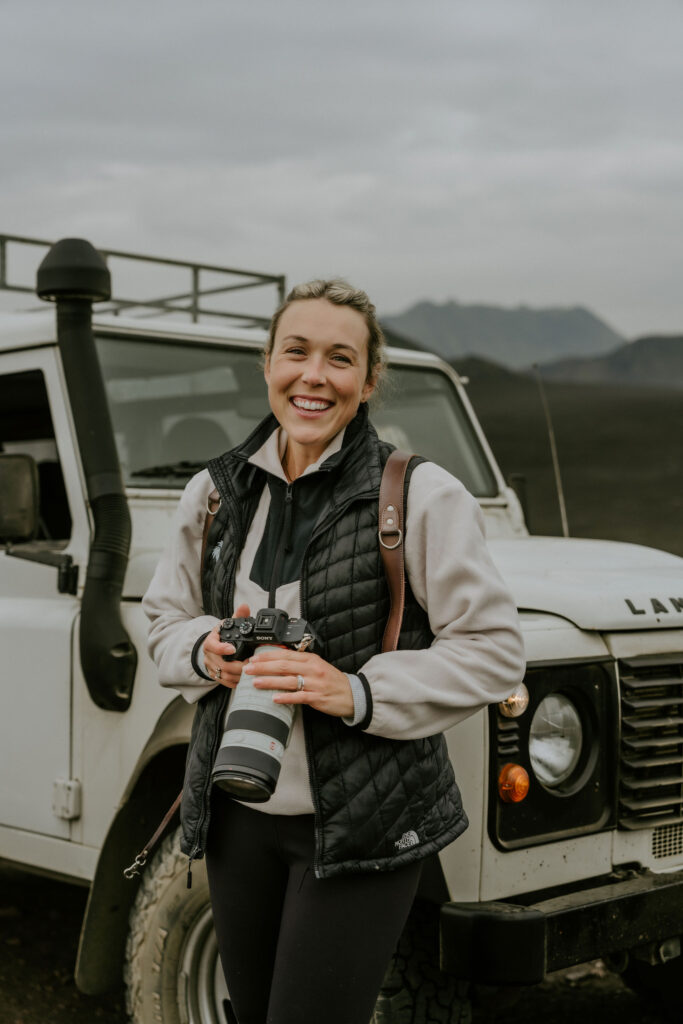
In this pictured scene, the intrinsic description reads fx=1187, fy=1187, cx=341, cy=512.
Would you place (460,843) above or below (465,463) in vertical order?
below

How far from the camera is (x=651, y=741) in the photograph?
9.20 feet

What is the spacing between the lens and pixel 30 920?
4.67m

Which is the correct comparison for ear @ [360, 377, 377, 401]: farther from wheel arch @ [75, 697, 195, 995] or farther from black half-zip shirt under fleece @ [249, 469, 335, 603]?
wheel arch @ [75, 697, 195, 995]

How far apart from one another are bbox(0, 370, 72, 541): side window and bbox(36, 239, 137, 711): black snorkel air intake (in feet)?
0.96

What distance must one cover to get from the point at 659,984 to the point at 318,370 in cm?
253

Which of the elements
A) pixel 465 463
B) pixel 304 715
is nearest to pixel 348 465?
pixel 304 715

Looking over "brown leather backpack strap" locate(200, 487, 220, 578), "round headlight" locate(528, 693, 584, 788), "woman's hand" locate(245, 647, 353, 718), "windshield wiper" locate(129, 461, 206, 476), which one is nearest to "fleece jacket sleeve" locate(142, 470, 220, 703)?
"brown leather backpack strap" locate(200, 487, 220, 578)

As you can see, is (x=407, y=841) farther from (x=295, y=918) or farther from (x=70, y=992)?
(x=70, y=992)

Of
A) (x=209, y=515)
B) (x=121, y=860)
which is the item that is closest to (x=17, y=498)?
(x=121, y=860)

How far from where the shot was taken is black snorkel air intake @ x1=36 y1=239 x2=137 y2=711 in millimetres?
3127

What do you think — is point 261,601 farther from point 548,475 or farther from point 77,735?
point 548,475

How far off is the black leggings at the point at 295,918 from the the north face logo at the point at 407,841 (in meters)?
0.07

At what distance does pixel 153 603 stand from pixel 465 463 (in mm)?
2277

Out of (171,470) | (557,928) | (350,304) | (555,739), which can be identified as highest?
(350,304)
